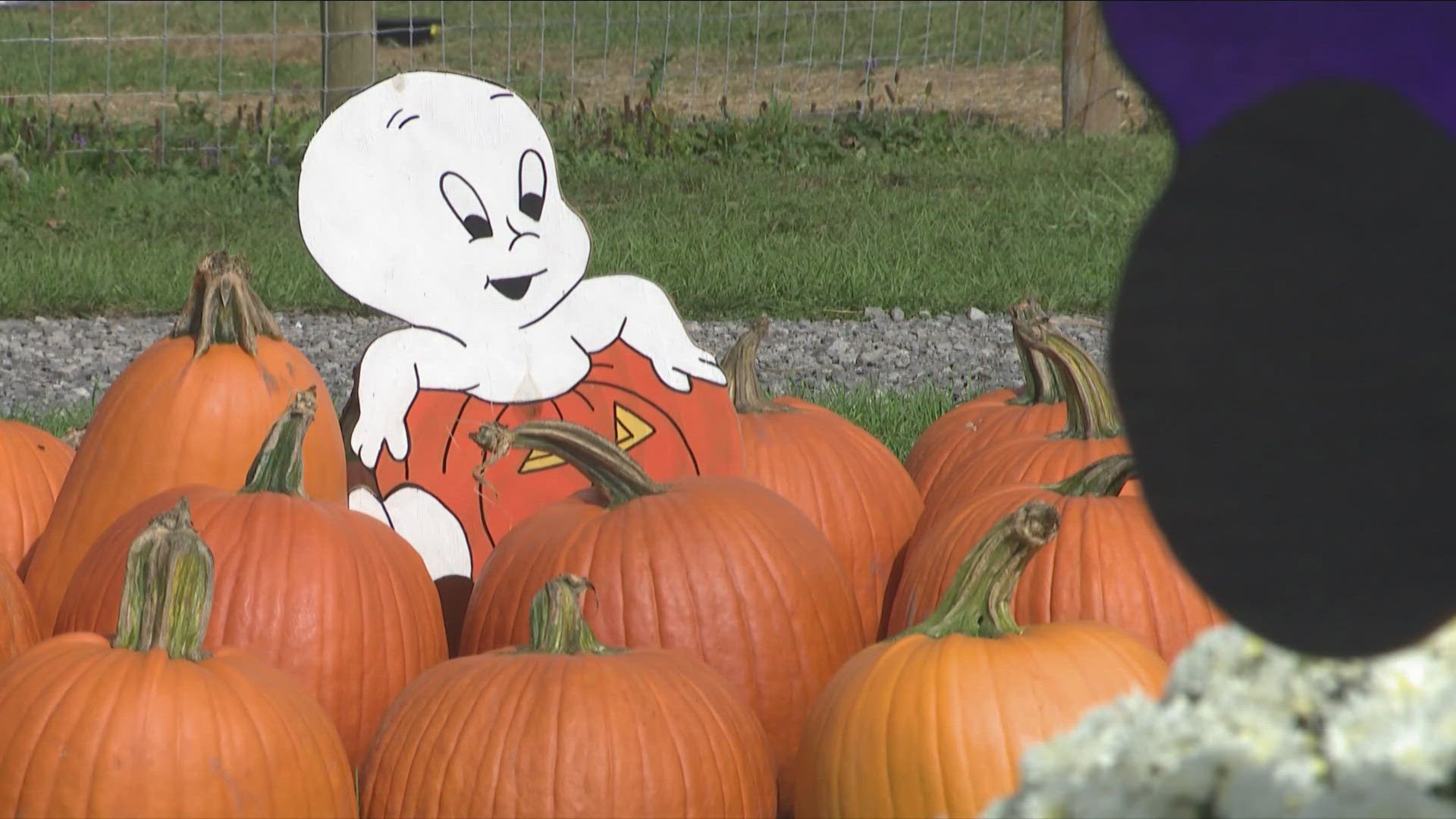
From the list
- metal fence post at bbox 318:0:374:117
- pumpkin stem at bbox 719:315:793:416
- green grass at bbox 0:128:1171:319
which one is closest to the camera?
pumpkin stem at bbox 719:315:793:416

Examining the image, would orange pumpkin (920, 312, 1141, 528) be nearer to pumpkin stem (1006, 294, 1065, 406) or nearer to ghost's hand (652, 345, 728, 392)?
pumpkin stem (1006, 294, 1065, 406)

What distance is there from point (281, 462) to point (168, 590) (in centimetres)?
51

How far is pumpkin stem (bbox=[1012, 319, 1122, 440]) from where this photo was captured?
3154 millimetres

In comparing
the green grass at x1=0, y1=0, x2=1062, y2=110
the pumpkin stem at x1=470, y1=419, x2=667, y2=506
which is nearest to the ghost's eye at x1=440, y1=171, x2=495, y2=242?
the pumpkin stem at x1=470, y1=419, x2=667, y2=506

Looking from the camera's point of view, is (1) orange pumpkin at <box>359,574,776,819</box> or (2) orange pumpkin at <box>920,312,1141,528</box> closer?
(1) orange pumpkin at <box>359,574,776,819</box>

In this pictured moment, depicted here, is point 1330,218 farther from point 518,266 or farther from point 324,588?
point 518,266

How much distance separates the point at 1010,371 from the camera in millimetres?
5738

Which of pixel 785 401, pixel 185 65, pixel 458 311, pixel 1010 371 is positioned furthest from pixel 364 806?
pixel 185 65

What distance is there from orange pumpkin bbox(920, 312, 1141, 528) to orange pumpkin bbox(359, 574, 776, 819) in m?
0.98

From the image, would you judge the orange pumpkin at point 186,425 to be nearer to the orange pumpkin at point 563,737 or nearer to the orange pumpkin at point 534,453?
the orange pumpkin at point 534,453

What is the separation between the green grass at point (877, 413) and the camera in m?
4.70

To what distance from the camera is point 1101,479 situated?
2.70 metres

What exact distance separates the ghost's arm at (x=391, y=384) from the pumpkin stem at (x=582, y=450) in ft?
1.19

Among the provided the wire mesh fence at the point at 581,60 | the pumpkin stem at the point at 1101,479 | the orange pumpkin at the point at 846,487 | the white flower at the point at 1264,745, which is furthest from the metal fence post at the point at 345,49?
the white flower at the point at 1264,745
